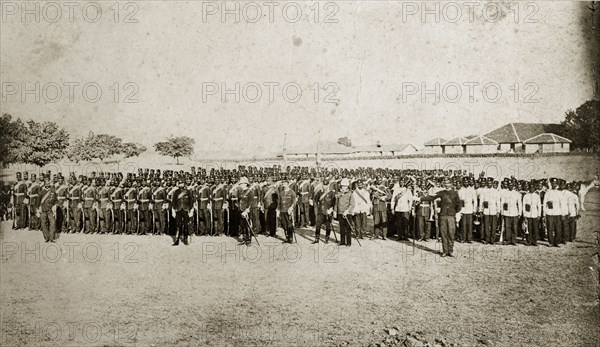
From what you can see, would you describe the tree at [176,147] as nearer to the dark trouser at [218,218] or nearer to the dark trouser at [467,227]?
the dark trouser at [218,218]

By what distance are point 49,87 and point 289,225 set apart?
11.2 ft

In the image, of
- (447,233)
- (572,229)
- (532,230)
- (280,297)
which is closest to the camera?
(280,297)

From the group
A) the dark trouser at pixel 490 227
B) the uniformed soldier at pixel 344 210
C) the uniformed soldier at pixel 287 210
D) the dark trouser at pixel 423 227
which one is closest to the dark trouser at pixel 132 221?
the uniformed soldier at pixel 287 210

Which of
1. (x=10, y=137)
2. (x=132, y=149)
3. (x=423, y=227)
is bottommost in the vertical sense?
(x=423, y=227)

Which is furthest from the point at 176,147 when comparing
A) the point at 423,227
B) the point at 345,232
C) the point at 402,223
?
the point at 423,227

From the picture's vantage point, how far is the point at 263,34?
428 centimetres

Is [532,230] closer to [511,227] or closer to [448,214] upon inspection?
[511,227]

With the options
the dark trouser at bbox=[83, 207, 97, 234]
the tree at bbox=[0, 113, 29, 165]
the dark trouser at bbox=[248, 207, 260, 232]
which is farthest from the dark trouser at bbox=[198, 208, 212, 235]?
the tree at bbox=[0, 113, 29, 165]

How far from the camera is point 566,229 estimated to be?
5402 millimetres

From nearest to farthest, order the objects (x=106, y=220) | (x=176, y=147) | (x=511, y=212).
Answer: (x=176, y=147) → (x=511, y=212) → (x=106, y=220)

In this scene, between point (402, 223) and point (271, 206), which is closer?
point (271, 206)

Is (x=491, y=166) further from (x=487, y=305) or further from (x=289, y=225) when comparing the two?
(x=289, y=225)

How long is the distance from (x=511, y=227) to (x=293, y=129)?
3.64m

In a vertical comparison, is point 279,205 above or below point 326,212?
above
